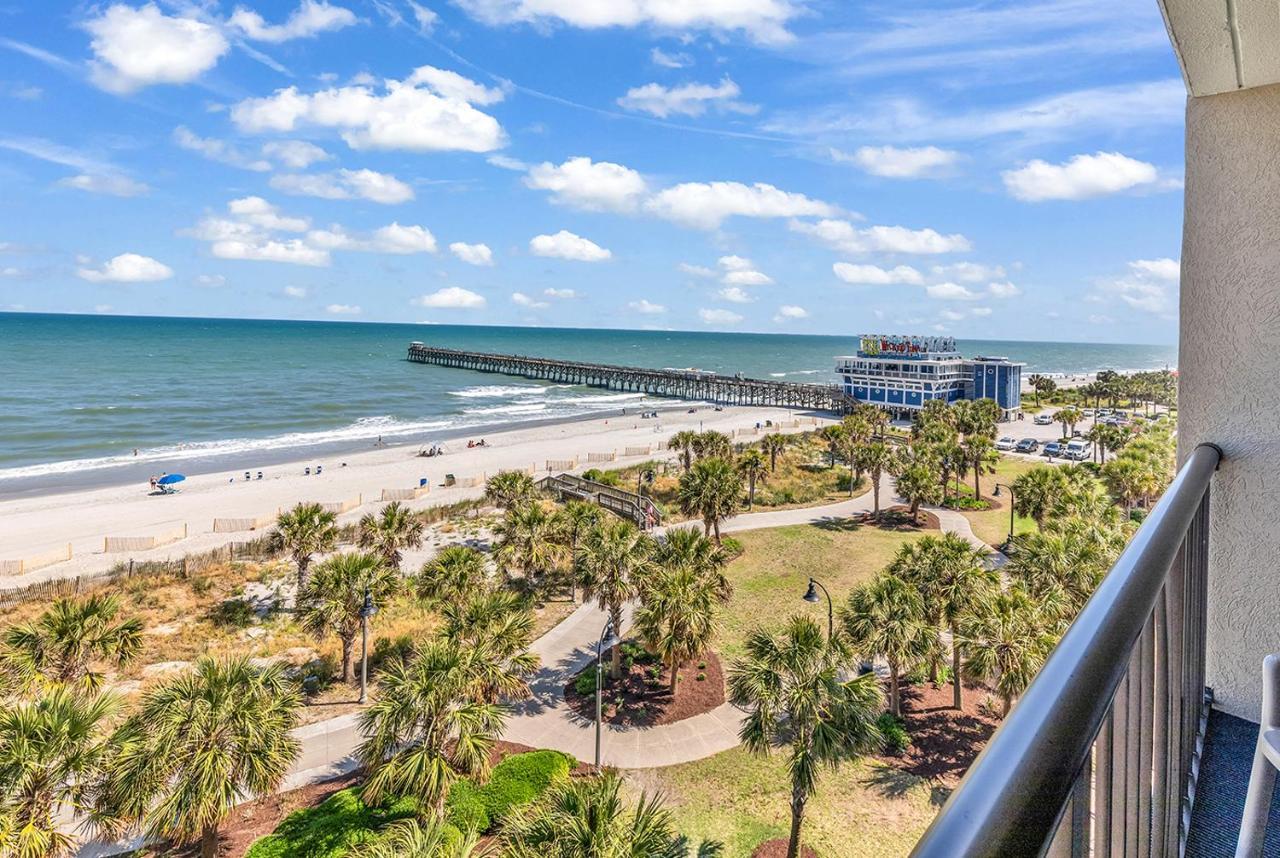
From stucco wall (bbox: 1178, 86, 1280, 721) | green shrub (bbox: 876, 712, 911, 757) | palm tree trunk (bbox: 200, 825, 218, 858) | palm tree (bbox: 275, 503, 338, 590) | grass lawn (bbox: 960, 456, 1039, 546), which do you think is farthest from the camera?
grass lawn (bbox: 960, 456, 1039, 546)

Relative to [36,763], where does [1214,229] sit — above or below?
above

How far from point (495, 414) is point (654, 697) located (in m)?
54.6

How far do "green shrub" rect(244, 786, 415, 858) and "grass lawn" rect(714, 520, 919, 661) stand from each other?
992 cm

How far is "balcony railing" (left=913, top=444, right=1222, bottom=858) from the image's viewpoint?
0.81m

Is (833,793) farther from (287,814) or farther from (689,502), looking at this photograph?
(689,502)

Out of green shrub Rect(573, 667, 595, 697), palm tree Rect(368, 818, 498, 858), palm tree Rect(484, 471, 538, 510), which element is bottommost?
green shrub Rect(573, 667, 595, 697)

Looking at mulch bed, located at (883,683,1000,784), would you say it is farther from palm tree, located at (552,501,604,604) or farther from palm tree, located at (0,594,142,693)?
palm tree, located at (0,594,142,693)

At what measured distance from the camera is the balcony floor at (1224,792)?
8.57 ft

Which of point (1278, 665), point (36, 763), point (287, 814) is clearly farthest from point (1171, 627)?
point (287, 814)

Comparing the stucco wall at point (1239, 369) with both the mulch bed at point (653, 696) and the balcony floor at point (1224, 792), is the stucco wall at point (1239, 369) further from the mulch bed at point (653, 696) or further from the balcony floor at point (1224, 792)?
the mulch bed at point (653, 696)

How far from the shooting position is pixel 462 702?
12273mm

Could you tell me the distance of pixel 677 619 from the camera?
16.0 metres

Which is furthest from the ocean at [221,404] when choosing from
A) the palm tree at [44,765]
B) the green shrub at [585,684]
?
the palm tree at [44,765]

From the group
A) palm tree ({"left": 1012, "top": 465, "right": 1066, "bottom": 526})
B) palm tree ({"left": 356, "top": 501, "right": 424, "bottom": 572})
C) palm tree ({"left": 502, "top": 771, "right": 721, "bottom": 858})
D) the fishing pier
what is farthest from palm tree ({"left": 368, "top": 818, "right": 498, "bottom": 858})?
the fishing pier
